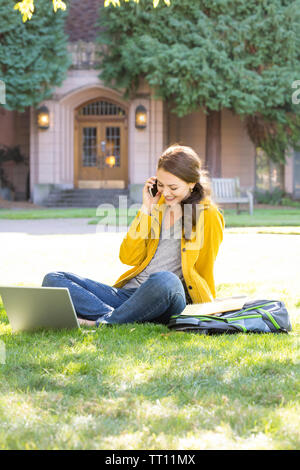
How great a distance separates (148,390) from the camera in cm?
256

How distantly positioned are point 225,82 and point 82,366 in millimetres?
16406

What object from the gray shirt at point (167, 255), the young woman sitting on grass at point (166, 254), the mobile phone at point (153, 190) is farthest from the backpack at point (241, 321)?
the mobile phone at point (153, 190)

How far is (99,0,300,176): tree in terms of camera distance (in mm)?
18000

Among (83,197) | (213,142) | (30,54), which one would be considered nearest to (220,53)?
(213,142)

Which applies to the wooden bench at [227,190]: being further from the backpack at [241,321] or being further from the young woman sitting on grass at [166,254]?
the backpack at [241,321]

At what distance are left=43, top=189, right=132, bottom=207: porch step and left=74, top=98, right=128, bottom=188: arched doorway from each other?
4.03 feet

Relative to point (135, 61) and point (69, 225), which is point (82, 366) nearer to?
point (69, 225)

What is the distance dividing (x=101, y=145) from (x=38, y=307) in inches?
741

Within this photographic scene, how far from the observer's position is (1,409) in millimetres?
2324

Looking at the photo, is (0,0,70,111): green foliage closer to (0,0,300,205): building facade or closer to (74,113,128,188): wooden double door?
(0,0,300,205): building facade

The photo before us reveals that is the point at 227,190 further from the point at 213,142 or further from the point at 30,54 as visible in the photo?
the point at 30,54

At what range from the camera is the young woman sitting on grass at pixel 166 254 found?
3.71 meters
